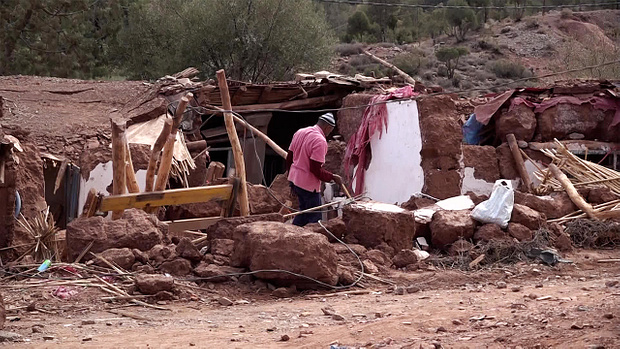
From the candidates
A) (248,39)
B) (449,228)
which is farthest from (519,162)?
(248,39)

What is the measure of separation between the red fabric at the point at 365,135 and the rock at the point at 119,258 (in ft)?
18.4

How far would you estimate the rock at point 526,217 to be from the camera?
10.7 meters

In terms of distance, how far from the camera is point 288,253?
8.23 metres

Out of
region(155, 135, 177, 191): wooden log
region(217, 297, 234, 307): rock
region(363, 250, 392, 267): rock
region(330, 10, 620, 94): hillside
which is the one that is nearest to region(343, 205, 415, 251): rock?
region(363, 250, 392, 267): rock

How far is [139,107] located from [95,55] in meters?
13.0

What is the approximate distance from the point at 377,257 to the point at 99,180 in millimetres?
5303

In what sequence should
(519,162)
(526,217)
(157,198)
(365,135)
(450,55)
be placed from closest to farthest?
(157,198), (526,217), (519,162), (365,135), (450,55)

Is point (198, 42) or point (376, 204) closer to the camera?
point (376, 204)

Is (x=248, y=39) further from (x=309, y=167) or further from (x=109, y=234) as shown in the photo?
(x=109, y=234)

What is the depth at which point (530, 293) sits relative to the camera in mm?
7969

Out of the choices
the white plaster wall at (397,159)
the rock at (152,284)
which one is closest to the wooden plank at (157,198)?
the rock at (152,284)

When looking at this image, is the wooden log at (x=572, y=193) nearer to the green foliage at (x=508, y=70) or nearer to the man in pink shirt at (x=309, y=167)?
the man in pink shirt at (x=309, y=167)

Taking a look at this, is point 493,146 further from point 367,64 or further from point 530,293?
point 367,64

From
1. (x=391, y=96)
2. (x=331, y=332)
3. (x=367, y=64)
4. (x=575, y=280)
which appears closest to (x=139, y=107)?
(x=391, y=96)
